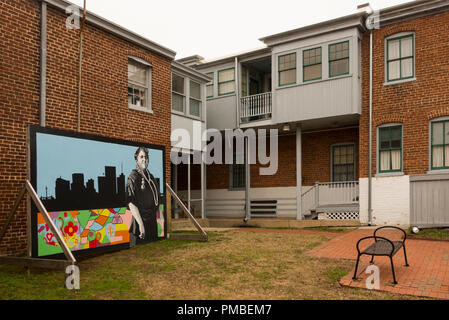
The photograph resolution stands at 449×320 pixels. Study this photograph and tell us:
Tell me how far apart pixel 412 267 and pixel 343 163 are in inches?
406

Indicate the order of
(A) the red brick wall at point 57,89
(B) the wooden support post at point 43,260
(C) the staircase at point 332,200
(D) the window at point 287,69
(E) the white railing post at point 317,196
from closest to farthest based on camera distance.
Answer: (B) the wooden support post at point 43,260
(A) the red brick wall at point 57,89
(C) the staircase at point 332,200
(E) the white railing post at point 317,196
(D) the window at point 287,69

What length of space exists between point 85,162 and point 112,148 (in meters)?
0.98

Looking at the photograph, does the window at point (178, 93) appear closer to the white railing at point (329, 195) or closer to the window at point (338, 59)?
the window at point (338, 59)

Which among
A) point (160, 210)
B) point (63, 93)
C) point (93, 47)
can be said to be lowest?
point (160, 210)

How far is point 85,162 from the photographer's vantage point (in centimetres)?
877

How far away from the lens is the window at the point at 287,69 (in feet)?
55.6

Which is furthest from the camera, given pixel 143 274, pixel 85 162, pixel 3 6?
pixel 3 6

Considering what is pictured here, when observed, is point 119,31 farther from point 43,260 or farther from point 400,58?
point 400,58

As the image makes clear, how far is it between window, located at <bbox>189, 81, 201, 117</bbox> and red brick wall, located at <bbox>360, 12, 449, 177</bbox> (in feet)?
25.1

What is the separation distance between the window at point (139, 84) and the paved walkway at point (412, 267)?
7.93m

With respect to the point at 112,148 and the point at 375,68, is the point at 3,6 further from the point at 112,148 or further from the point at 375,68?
the point at 375,68

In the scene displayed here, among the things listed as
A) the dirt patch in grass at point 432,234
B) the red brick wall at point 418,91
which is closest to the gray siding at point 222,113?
the red brick wall at point 418,91

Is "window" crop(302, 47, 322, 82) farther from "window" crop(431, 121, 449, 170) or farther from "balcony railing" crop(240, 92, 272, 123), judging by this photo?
Result: "window" crop(431, 121, 449, 170)

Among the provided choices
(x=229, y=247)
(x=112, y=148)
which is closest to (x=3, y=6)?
(x=112, y=148)
